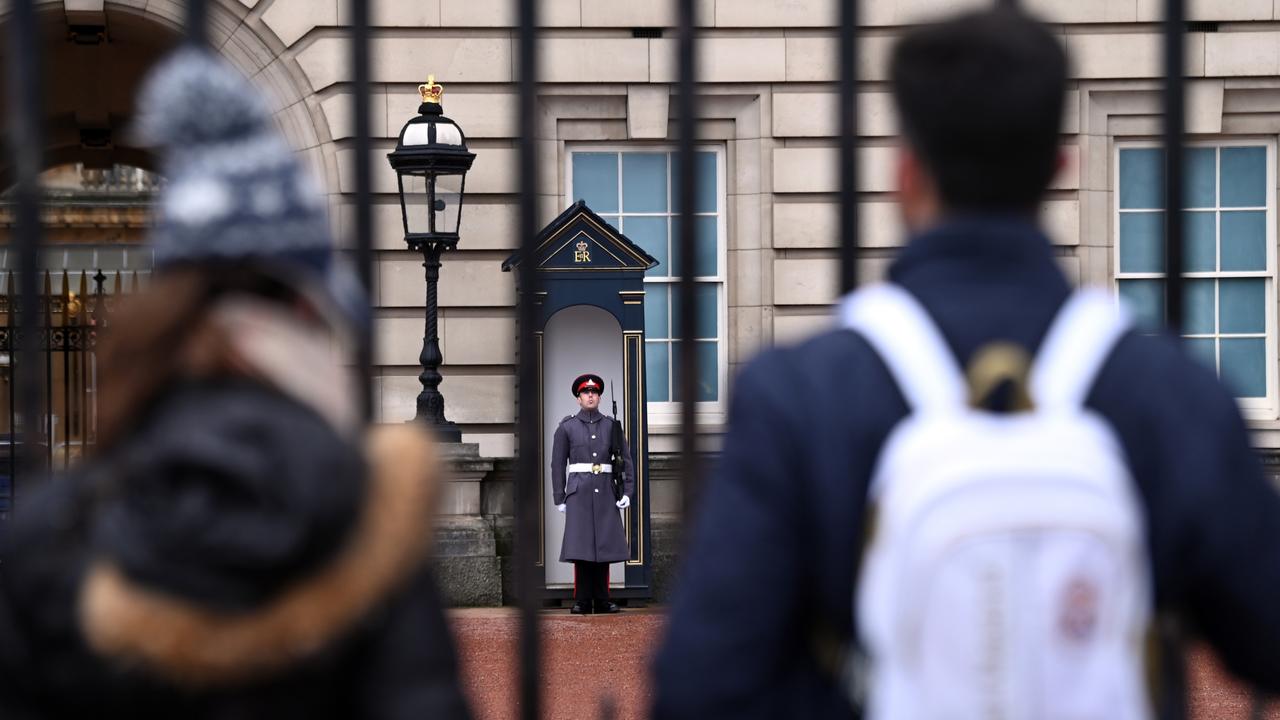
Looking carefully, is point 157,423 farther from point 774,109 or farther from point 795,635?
point 774,109

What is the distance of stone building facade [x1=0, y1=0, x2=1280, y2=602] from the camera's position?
13508 mm

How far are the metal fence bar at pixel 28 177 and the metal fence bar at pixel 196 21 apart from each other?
18cm

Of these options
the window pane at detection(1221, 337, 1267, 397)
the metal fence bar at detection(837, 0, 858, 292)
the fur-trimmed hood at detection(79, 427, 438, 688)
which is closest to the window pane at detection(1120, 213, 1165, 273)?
the window pane at detection(1221, 337, 1267, 397)

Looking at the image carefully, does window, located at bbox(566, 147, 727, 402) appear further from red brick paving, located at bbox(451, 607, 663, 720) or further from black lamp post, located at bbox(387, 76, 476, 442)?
red brick paving, located at bbox(451, 607, 663, 720)

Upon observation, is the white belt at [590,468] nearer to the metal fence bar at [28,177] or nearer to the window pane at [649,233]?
the window pane at [649,233]

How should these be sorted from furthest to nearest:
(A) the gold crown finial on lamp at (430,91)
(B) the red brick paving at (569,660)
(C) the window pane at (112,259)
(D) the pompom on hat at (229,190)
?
(C) the window pane at (112,259) < (A) the gold crown finial on lamp at (430,91) < (B) the red brick paving at (569,660) < (D) the pompom on hat at (229,190)

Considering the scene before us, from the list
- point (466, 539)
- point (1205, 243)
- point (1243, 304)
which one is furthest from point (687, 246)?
point (1243, 304)

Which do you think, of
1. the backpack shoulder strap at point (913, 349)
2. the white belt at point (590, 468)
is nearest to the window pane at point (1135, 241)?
the white belt at point (590, 468)

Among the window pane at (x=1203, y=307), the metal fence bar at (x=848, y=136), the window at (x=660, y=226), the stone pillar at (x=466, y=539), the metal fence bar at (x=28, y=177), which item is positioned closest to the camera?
the metal fence bar at (x=28, y=177)

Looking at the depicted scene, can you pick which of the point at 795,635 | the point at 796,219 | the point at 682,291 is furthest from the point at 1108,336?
the point at 796,219

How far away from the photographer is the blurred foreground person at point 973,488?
1.62 metres

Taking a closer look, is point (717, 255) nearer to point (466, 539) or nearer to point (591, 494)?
point (591, 494)

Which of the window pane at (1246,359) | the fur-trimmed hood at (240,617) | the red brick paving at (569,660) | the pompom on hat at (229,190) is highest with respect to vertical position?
the pompom on hat at (229,190)

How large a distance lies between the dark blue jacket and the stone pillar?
11.3 meters
